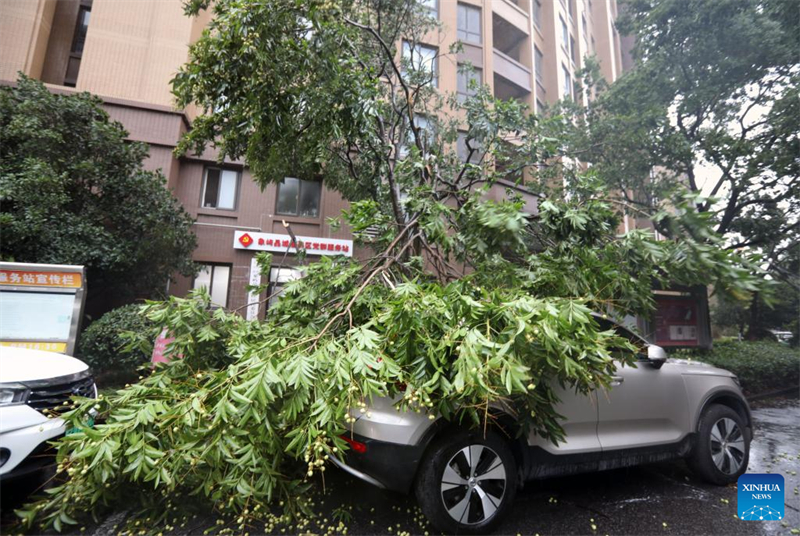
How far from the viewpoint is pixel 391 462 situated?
293 cm

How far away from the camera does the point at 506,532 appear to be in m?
3.19

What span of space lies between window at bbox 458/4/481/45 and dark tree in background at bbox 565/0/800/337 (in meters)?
6.41

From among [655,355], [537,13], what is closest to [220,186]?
[655,355]

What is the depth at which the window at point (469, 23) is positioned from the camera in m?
16.8

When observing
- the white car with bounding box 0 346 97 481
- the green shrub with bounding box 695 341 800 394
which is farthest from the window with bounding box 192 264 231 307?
the green shrub with bounding box 695 341 800 394

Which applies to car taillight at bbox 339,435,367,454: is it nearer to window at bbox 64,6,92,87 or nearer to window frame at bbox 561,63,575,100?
window at bbox 64,6,92,87

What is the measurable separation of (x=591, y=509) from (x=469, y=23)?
18.4 metres

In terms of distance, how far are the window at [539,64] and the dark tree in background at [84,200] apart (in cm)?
1773

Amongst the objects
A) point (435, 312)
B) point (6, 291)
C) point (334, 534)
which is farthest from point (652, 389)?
point (6, 291)

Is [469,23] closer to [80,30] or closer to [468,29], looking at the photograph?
[468,29]

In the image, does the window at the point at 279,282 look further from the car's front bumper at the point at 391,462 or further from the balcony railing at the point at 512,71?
the balcony railing at the point at 512,71

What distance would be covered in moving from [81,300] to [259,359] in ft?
16.4

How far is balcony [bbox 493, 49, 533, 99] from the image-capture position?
17266 mm

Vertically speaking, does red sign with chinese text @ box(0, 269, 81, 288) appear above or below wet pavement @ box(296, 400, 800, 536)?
above
